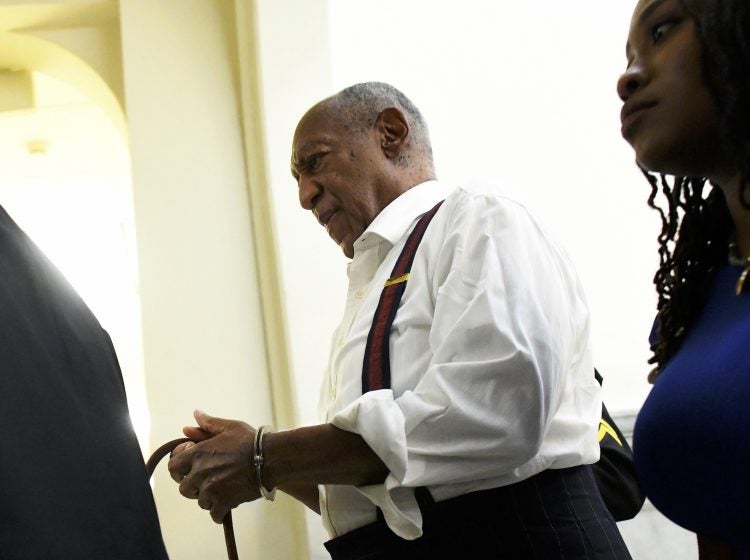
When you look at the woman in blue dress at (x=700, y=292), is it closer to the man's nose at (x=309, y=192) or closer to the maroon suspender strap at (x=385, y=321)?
the maroon suspender strap at (x=385, y=321)

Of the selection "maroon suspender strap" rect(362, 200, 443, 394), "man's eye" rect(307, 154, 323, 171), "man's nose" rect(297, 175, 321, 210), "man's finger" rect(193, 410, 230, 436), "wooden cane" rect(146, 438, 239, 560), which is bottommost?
"wooden cane" rect(146, 438, 239, 560)

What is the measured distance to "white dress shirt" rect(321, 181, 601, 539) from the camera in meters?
1.71

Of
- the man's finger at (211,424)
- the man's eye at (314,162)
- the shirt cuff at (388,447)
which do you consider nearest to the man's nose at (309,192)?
the man's eye at (314,162)

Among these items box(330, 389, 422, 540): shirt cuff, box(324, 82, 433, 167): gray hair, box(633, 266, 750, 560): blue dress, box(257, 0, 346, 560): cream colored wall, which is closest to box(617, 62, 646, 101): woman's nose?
box(633, 266, 750, 560): blue dress

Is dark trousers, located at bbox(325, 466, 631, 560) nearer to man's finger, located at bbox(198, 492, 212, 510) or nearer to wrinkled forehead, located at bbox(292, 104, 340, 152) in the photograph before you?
man's finger, located at bbox(198, 492, 212, 510)

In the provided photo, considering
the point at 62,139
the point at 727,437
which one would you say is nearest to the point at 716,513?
the point at 727,437

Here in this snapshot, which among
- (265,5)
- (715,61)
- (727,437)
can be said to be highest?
(265,5)

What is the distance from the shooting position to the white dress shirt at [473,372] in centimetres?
171

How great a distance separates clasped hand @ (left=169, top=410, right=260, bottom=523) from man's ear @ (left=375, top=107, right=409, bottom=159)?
903mm

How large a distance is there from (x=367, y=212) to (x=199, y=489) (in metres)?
0.86

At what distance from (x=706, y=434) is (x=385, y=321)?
81 cm

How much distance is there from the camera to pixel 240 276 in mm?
3768

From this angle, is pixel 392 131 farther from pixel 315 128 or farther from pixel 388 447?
pixel 388 447

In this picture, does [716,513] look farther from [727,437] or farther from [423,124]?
[423,124]
